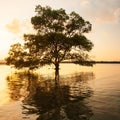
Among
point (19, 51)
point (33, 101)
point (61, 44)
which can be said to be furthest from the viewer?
point (19, 51)

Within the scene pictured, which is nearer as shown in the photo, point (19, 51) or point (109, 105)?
point (109, 105)

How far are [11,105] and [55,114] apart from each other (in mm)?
6259

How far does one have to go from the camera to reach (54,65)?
7094cm

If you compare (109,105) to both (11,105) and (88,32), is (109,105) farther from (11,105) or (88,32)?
(88,32)

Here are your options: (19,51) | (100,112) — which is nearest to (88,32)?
(19,51)

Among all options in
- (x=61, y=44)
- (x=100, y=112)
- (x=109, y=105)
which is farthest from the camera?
(x=61, y=44)

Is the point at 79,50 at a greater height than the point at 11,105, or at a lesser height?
greater

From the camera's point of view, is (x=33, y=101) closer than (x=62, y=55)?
Yes

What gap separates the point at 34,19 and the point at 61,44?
29.8ft

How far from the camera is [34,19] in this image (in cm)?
6831

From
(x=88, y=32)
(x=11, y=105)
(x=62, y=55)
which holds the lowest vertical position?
(x=11, y=105)

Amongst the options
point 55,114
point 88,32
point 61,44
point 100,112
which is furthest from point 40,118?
point 88,32

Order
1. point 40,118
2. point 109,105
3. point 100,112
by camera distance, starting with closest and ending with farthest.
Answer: point 40,118 → point 100,112 → point 109,105

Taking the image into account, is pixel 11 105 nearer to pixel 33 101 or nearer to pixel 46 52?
pixel 33 101
